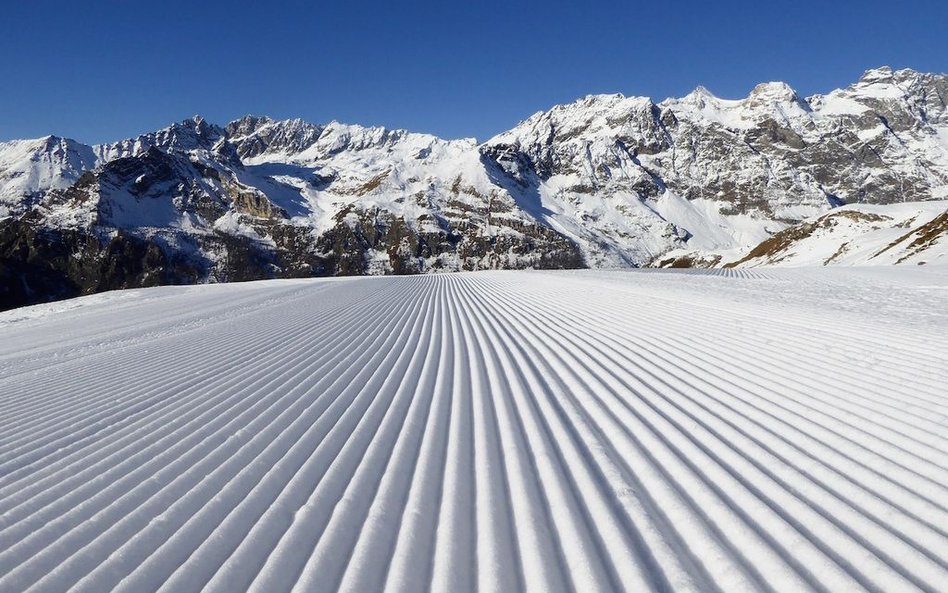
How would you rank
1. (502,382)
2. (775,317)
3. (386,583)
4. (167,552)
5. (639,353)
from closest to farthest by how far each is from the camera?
1. (386,583)
2. (167,552)
3. (502,382)
4. (639,353)
5. (775,317)

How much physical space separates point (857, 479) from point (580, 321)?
28.3 ft

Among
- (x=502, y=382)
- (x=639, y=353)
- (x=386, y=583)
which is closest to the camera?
(x=386, y=583)

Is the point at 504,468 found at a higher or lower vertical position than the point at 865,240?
lower

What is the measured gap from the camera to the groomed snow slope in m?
3.14

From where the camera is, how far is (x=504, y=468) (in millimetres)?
4582

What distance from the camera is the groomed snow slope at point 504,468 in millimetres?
3145

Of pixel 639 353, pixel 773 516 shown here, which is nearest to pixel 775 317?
pixel 639 353

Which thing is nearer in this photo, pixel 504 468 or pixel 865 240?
pixel 504 468

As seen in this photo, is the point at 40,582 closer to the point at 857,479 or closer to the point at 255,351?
the point at 857,479

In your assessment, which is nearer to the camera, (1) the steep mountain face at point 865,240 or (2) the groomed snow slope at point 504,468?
(2) the groomed snow slope at point 504,468

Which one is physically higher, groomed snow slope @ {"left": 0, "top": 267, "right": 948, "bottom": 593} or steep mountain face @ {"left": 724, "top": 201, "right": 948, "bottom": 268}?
steep mountain face @ {"left": 724, "top": 201, "right": 948, "bottom": 268}

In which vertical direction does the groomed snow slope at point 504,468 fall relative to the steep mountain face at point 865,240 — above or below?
below

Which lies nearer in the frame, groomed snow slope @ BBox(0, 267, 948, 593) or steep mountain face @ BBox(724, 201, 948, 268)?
groomed snow slope @ BBox(0, 267, 948, 593)

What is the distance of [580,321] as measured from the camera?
1258 centimetres
